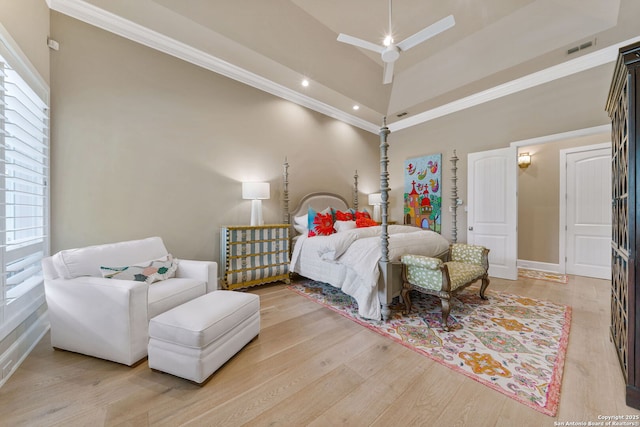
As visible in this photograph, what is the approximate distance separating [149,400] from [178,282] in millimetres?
950

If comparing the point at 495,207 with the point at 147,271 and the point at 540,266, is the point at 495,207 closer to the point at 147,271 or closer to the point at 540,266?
the point at 540,266

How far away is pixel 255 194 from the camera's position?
3.52 m

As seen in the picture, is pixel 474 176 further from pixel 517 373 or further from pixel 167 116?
pixel 167 116

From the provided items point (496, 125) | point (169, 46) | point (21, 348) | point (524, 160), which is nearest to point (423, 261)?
point (21, 348)

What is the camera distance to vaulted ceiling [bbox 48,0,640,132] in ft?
8.75

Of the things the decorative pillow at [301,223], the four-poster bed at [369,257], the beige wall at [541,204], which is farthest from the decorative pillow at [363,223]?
the beige wall at [541,204]

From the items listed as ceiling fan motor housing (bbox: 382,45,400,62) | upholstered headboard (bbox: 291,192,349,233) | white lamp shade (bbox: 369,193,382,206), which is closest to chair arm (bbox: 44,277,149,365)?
upholstered headboard (bbox: 291,192,349,233)

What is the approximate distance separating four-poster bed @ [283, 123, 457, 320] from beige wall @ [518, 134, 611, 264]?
254 centimetres

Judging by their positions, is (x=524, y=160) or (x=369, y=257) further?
(x=524, y=160)

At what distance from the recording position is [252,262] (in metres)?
3.37

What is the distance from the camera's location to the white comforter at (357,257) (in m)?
2.46

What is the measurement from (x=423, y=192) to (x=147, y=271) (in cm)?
493

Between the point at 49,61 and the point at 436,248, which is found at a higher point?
the point at 49,61

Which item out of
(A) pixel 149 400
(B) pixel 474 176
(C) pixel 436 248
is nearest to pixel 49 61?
(A) pixel 149 400
